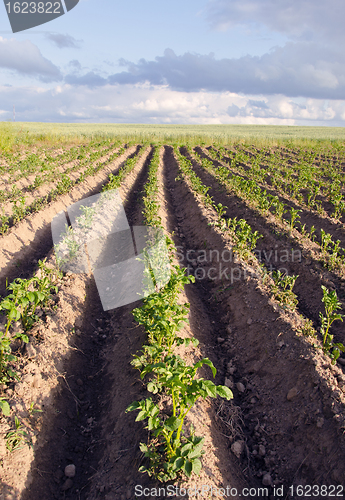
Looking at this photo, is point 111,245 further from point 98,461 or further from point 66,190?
point 98,461

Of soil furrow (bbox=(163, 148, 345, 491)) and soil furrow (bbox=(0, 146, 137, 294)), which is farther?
soil furrow (bbox=(0, 146, 137, 294))

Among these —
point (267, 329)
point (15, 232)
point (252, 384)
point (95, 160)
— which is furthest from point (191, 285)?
point (95, 160)

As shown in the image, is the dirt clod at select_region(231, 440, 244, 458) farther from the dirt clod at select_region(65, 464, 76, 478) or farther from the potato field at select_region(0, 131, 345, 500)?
the dirt clod at select_region(65, 464, 76, 478)

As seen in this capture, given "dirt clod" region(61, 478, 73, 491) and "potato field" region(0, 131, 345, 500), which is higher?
"potato field" region(0, 131, 345, 500)

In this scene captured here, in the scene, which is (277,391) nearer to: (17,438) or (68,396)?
(68,396)

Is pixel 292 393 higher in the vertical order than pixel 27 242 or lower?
lower

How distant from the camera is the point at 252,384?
4.15m

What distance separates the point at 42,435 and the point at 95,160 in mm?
15437

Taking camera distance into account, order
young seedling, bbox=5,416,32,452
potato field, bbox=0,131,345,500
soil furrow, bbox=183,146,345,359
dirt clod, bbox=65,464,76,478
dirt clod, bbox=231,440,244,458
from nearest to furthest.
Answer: potato field, bbox=0,131,345,500 < young seedling, bbox=5,416,32,452 < dirt clod, bbox=65,464,76,478 < dirt clod, bbox=231,440,244,458 < soil furrow, bbox=183,146,345,359

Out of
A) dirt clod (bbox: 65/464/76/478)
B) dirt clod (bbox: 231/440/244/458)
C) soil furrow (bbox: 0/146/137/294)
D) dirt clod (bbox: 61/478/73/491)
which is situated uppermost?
soil furrow (bbox: 0/146/137/294)

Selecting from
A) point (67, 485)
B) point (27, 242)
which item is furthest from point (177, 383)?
point (27, 242)

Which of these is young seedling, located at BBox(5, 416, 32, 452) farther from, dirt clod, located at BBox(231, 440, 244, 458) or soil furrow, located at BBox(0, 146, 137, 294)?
soil furrow, located at BBox(0, 146, 137, 294)

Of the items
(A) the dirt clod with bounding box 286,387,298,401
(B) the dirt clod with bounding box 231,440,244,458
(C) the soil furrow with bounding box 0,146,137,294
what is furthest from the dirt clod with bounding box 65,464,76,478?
Result: (C) the soil furrow with bounding box 0,146,137,294

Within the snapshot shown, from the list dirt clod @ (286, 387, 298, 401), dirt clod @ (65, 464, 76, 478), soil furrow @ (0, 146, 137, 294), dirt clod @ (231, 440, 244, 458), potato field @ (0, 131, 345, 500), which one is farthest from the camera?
soil furrow @ (0, 146, 137, 294)
